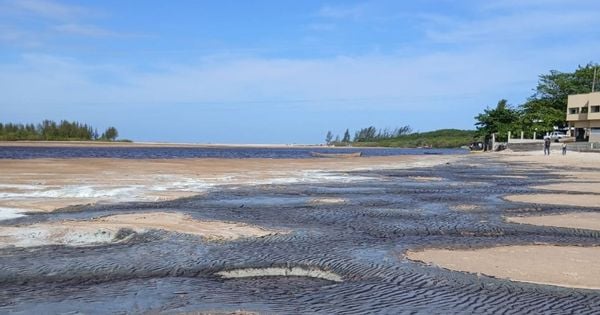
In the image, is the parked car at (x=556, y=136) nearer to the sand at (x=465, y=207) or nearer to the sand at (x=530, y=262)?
the sand at (x=465, y=207)

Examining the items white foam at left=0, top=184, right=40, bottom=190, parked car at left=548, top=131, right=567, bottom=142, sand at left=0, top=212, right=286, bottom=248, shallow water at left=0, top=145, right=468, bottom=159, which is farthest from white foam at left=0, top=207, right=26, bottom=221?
parked car at left=548, top=131, right=567, bottom=142

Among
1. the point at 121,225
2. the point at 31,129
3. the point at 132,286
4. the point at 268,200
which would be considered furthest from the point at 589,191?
the point at 31,129

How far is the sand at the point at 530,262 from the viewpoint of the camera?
269 inches

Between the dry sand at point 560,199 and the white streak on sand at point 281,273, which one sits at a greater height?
the dry sand at point 560,199

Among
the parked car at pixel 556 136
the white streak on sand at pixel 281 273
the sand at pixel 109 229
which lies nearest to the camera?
the white streak on sand at pixel 281 273

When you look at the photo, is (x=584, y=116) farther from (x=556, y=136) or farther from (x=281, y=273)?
(x=281, y=273)

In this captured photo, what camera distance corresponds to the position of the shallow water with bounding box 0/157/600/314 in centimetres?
575

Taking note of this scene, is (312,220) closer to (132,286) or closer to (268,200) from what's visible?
(268,200)

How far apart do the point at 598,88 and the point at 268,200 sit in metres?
100

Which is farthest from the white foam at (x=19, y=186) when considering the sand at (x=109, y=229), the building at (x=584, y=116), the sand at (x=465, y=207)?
the building at (x=584, y=116)

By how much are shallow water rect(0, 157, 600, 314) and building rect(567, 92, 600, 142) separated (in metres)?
71.2

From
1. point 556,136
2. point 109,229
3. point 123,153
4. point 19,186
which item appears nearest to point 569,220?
point 109,229

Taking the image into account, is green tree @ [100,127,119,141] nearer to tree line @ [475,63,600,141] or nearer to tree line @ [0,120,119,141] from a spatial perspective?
tree line @ [0,120,119,141]

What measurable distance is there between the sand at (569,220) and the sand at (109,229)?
558 centimetres
